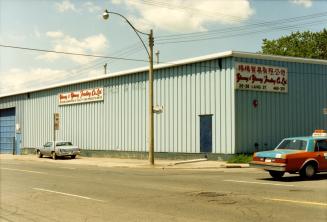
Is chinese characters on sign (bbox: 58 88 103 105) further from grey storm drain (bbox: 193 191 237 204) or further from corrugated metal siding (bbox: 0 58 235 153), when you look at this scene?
grey storm drain (bbox: 193 191 237 204)

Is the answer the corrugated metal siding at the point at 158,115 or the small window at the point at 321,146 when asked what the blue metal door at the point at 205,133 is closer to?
the corrugated metal siding at the point at 158,115

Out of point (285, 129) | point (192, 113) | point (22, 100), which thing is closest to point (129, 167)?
point (192, 113)

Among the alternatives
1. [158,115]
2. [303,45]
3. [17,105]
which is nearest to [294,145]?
[158,115]

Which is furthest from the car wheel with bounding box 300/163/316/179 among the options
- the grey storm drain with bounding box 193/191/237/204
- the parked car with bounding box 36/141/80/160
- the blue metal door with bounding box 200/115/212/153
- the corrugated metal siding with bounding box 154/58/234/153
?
the parked car with bounding box 36/141/80/160

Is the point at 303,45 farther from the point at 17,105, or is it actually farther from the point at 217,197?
the point at 217,197

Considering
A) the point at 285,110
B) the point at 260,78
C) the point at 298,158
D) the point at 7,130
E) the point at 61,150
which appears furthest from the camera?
the point at 7,130

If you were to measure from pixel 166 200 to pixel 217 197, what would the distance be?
1391 millimetres

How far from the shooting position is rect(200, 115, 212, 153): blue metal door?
1220 inches

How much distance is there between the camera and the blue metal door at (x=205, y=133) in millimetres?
31000

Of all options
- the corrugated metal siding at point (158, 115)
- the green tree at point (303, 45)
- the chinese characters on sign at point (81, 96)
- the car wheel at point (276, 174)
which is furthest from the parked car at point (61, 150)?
the green tree at point (303, 45)

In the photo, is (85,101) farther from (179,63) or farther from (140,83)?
(179,63)

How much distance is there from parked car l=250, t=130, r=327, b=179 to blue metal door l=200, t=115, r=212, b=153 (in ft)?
41.2

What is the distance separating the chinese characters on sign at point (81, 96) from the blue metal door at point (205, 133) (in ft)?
42.6

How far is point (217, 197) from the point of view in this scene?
42.9 feet
